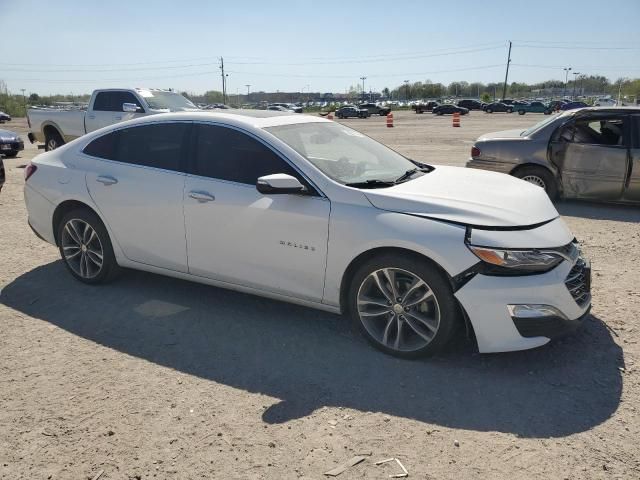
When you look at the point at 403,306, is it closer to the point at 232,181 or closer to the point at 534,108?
the point at 232,181

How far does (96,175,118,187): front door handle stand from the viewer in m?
4.57

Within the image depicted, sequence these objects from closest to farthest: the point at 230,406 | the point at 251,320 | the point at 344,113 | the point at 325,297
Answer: the point at 230,406
the point at 325,297
the point at 251,320
the point at 344,113

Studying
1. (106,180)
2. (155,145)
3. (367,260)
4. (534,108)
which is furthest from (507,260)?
(534,108)

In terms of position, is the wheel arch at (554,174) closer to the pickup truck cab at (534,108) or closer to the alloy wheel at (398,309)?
the alloy wheel at (398,309)

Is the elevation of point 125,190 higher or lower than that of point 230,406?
higher

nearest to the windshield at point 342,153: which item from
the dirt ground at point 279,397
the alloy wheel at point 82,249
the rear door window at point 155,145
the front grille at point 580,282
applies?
the rear door window at point 155,145

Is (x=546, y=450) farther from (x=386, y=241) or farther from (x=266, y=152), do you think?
(x=266, y=152)

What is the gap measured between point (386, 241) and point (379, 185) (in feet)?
1.87

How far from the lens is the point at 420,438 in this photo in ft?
9.17

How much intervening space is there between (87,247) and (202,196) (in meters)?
1.52

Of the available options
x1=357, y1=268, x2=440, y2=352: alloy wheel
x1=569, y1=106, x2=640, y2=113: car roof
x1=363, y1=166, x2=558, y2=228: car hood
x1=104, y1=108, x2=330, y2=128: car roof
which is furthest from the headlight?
x1=569, y1=106, x2=640, y2=113: car roof

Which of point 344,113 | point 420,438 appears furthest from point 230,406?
point 344,113

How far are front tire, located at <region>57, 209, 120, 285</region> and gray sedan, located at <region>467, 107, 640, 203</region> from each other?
6104mm

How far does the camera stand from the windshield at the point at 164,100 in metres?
12.6
